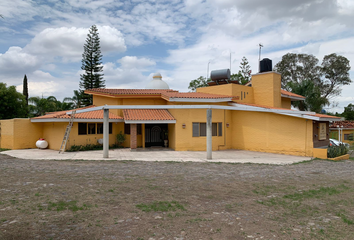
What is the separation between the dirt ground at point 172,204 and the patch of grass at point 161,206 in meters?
0.02

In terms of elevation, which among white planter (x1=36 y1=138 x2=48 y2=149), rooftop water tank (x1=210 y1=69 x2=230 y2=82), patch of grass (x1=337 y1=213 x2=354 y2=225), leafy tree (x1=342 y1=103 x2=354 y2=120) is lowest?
patch of grass (x1=337 y1=213 x2=354 y2=225)

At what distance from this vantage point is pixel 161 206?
19.3 ft

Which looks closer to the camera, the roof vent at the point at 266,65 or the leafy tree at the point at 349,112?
the roof vent at the point at 266,65

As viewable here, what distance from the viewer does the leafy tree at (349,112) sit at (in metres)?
38.9

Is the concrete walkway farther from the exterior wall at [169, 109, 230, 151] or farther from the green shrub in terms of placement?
the exterior wall at [169, 109, 230, 151]

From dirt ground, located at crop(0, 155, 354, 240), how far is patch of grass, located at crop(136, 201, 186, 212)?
0.02m

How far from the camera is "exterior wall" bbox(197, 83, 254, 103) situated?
20.1 metres

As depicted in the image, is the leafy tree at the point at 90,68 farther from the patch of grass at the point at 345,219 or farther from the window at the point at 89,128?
the patch of grass at the point at 345,219

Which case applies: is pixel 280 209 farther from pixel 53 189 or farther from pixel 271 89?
pixel 271 89

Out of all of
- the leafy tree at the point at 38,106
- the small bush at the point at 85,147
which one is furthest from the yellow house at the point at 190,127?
the leafy tree at the point at 38,106

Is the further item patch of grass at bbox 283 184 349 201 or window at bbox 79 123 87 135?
window at bbox 79 123 87 135

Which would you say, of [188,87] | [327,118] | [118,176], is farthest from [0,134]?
[188,87]

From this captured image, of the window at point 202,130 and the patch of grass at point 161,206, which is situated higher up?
the window at point 202,130

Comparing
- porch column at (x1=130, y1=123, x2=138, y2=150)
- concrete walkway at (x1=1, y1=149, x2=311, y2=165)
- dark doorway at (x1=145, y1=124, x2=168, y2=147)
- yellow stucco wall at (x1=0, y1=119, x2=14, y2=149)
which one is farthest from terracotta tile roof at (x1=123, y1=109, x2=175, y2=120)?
yellow stucco wall at (x1=0, y1=119, x2=14, y2=149)
